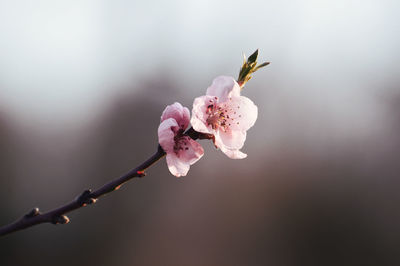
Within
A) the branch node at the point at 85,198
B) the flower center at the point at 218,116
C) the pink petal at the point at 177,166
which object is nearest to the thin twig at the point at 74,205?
the branch node at the point at 85,198

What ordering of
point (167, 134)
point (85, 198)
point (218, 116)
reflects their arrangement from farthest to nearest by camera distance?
point (218, 116) < point (167, 134) < point (85, 198)

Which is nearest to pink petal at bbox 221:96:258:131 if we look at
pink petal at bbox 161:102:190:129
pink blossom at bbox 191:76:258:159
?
pink blossom at bbox 191:76:258:159

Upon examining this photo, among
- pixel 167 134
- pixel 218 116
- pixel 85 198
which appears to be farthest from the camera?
pixel 218 116

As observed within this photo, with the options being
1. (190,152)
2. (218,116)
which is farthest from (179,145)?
(218,116)

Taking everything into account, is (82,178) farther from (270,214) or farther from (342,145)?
(342,145)

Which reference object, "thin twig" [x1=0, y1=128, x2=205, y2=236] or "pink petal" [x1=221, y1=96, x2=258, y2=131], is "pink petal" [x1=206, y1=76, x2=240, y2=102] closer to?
"pink petal" [x1=221, y1=96, x2=258, y2=131]

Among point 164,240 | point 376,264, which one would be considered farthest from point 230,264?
point 376,264

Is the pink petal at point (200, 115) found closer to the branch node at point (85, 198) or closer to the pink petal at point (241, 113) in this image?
the pink petal at point (241, 113)

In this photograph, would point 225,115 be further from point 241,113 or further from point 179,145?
point 179,145
